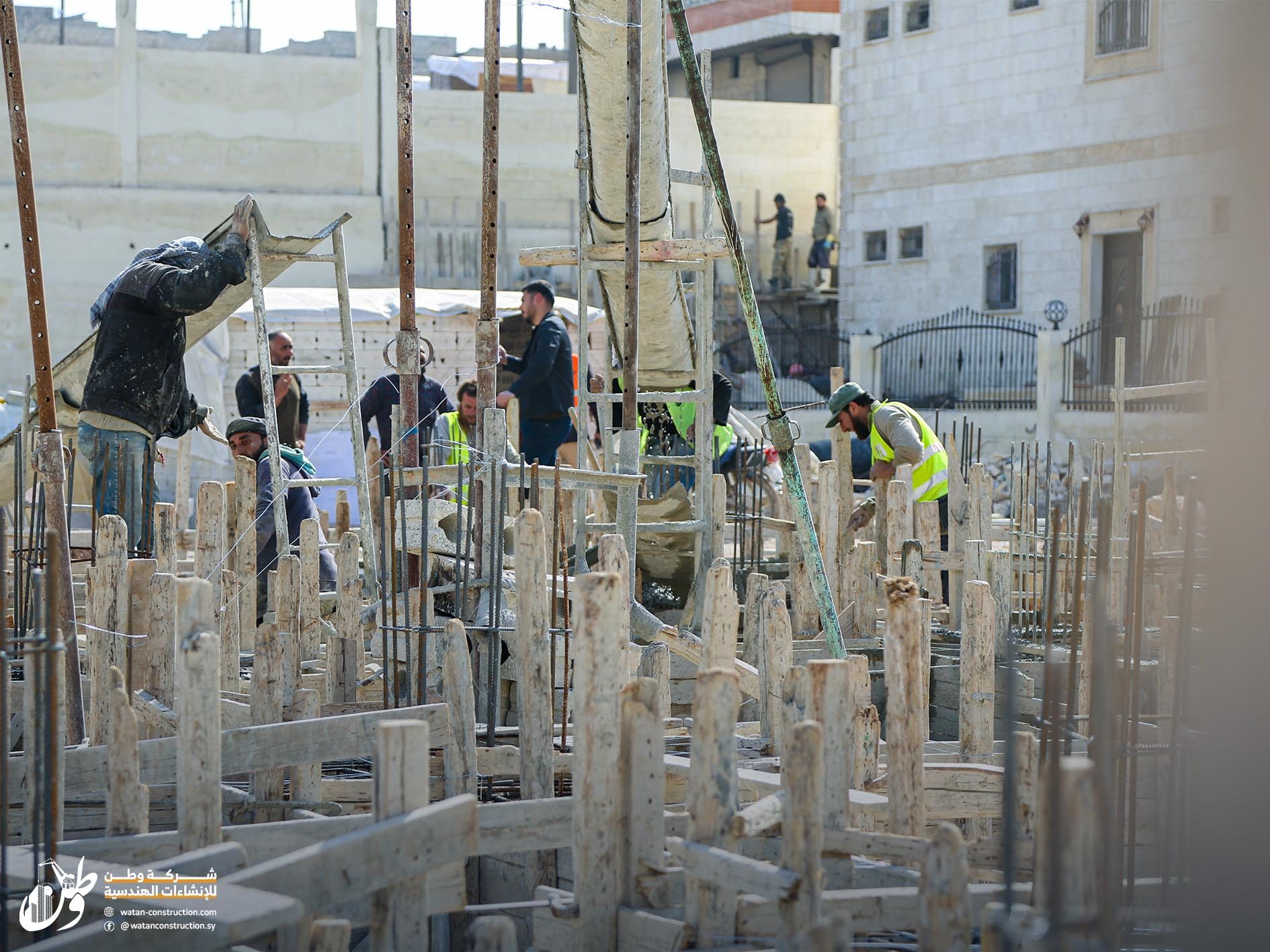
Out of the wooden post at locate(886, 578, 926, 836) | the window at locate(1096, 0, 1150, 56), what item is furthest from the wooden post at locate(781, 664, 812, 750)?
the window at locate(1096, 0, 1150, 56)

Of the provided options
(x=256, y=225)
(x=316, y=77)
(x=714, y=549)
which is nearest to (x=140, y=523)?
(x=256, y=225)

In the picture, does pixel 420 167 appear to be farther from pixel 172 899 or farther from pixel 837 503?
pixel 172 899

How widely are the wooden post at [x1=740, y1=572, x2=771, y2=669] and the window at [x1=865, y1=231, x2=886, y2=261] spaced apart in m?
20.2

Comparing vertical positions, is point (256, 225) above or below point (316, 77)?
below

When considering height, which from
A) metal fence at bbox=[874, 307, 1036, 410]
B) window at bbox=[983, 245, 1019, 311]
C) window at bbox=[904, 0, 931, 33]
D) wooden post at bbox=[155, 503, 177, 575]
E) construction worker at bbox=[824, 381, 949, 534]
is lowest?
wooden post at bbox=[155, 503, 177, 575]

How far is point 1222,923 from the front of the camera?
311cm

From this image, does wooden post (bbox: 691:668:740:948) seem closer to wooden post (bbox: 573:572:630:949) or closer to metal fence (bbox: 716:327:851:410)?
wooden post (bbox: 573:572:630:949)

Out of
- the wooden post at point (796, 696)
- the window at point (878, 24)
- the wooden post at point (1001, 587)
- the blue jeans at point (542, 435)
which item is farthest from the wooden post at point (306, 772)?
the window at point (878, 24)

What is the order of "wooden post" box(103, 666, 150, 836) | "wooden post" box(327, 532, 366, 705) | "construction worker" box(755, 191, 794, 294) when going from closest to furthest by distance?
"wooden post" box(103, 666, 150, 836) < "wooden post" box(327, 532, 366, 705) < "construction worker" box(755, 191, 794, 294)

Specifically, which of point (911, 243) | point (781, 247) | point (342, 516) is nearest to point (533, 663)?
point (342, 516)

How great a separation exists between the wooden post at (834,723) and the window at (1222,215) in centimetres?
136

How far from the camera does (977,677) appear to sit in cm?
555

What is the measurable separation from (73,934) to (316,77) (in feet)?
72.0

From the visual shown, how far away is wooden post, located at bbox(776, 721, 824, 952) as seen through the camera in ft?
11.0
